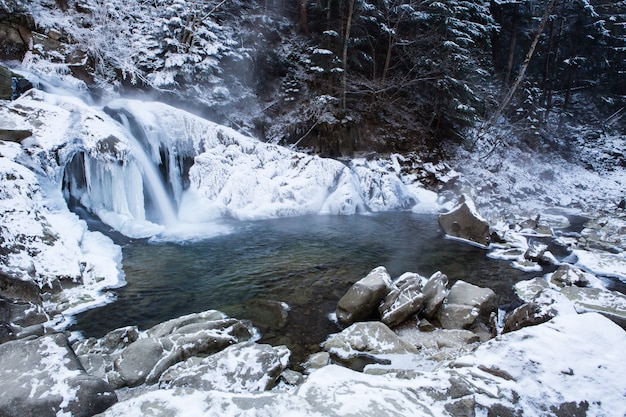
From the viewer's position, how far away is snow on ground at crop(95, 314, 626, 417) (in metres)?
1.86

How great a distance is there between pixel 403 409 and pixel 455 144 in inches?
685

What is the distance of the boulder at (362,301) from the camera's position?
4293 millimetres

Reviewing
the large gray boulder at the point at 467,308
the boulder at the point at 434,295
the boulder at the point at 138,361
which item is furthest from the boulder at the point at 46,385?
the large gray boulder at the point at 467,308

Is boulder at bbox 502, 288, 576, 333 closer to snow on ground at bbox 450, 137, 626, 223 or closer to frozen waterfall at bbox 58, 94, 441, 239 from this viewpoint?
frozen waterfall at bbox 58, 94, 441, 239

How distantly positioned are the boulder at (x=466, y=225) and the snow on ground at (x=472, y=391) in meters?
6.26

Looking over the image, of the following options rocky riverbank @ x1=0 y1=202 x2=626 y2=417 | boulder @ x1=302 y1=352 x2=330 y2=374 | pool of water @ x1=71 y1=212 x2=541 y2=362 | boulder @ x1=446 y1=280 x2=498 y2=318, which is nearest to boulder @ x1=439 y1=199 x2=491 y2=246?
pool of water @ x1=71 y1=212 x2=541 y2=362

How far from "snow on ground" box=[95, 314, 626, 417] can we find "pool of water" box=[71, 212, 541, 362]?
1.64m

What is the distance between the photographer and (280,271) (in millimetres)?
6078

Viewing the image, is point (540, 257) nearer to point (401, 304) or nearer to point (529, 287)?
point (529, 287)

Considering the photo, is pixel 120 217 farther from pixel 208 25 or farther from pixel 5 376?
pixel 208 25

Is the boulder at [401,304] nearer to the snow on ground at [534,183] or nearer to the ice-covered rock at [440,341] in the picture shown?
the ice-covered rock at [440,341]

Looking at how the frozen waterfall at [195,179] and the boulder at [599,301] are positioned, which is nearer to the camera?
the boulder at [599,301]

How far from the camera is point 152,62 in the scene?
43.1 feet

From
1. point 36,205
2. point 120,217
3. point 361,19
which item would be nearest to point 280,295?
point 36,205
